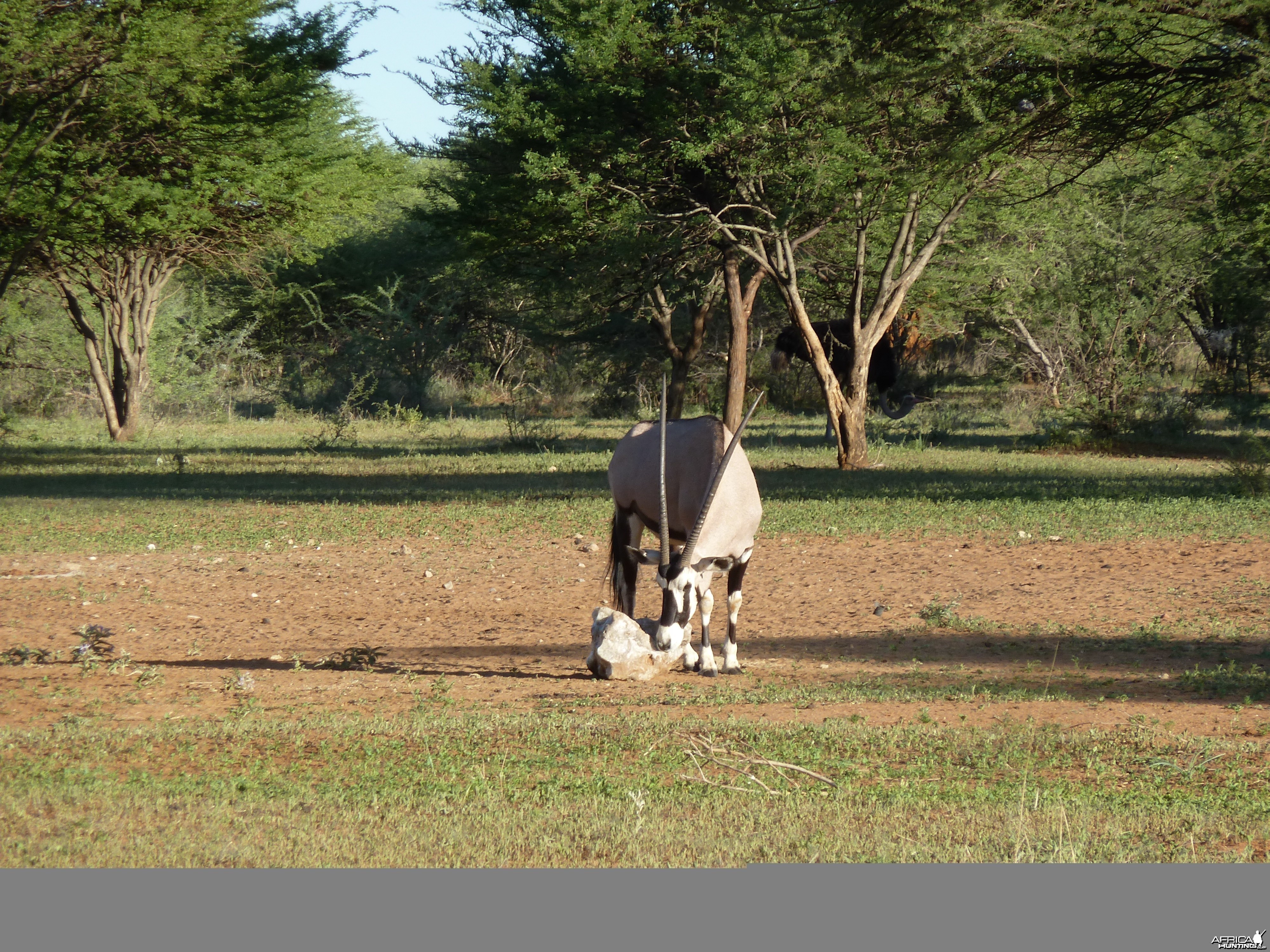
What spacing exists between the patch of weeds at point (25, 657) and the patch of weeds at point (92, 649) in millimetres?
188

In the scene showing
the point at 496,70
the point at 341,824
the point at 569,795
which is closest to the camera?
the point at 341,824

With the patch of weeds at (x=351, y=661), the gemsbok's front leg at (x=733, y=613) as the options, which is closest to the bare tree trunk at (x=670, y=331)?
the gemsbok's front leg at (x=733, y=613)

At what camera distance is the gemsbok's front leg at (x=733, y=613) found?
845 centimetres

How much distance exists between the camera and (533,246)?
73.8ft

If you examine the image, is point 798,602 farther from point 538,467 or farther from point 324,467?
point 324,467

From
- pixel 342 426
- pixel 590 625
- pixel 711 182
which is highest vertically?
pixel 711 182

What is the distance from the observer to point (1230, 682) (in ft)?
25.7

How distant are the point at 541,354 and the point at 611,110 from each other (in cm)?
2281

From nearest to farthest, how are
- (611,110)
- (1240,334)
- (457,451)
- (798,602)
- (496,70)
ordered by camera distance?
(798,602)
(611,110)
(496,70)
(457,451)
(1240,334)

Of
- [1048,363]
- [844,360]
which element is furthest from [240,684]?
[1048,363]

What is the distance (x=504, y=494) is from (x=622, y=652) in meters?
10.5

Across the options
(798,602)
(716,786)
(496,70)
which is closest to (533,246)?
(496,70)

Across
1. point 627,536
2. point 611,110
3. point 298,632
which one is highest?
point 611,110

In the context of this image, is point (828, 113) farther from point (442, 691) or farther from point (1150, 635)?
point (442, 691)
